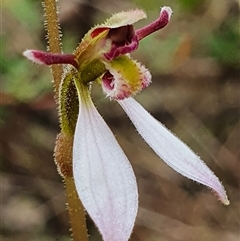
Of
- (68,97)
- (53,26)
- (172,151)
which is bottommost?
(172,151)

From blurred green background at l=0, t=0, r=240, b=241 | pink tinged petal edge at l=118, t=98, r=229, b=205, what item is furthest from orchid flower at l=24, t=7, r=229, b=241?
blurred green background at l=0, t=0, r=240, b=241

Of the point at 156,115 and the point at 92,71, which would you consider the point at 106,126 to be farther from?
the point at 156,115

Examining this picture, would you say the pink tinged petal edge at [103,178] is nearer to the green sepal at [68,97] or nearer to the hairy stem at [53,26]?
the green sepal at [68,97]

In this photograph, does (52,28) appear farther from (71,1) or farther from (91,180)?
(71,1)

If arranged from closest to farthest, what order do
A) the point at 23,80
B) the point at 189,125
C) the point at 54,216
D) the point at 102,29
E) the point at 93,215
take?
1. the point at 93,215
2. the point at 102,29
3. the point at 23,80
4. the point at 54,216
5. the point at 189,125

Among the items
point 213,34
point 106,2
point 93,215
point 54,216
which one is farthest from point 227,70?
point 93,215

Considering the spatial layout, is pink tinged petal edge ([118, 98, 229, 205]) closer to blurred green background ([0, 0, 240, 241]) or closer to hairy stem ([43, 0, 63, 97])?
hairy stem ([43, 0, 63, 97])

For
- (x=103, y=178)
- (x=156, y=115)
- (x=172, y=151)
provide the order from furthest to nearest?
(x=156, y=115)
(x=172, y=151)
(x=103, y=178)

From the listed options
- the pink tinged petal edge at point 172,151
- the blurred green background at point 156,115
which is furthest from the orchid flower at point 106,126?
the blurred green background at point 156,115

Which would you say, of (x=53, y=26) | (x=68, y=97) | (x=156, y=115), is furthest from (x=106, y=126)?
(x=156, y=115)
